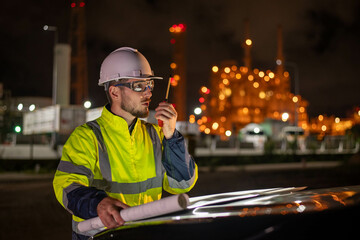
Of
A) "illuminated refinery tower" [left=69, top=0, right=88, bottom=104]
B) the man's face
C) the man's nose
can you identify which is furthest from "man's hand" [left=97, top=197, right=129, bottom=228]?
"illuminated refinery tower" [left=69, top=0, right=88, bottom=104]

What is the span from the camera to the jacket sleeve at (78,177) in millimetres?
1876

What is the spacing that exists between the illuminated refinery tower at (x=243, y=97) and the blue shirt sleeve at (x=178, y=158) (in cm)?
8396

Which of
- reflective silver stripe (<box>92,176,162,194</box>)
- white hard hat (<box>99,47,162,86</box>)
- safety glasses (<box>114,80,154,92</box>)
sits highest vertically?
white hard hat (<box>99,47,162,86</box>)

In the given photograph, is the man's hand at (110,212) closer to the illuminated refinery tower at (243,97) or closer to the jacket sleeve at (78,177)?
the jacket sleeve at (78,177)

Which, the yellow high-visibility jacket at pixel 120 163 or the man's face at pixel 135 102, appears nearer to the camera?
the yellow high-visibility jacket at pixel 120 163

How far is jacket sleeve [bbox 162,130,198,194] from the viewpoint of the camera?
236cm

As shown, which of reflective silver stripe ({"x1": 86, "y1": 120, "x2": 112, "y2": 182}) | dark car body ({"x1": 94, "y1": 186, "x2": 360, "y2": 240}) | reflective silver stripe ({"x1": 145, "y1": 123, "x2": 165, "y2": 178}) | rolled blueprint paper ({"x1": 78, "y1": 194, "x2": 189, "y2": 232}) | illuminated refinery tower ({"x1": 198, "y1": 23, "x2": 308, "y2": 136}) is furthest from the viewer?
illuminated refinery tower ({"x1": 198, "y1": 23, "x2": 308, "y2": 136})

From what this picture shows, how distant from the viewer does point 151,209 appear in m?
1.50

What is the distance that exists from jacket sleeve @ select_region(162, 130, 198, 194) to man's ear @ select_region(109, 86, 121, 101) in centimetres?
39

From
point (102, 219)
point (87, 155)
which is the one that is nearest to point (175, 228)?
point (102, 219)

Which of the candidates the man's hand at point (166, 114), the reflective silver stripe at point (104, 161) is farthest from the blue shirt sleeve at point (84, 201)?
the man's hand at point (166, 114)

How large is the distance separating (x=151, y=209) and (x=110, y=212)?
28cm

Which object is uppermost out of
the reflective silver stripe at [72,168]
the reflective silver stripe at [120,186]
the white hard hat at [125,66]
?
the white hard hat at [125,66]

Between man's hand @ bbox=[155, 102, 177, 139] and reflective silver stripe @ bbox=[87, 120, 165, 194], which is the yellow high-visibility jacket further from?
man's hand @ bbox=[155, 102, 177, 139]
